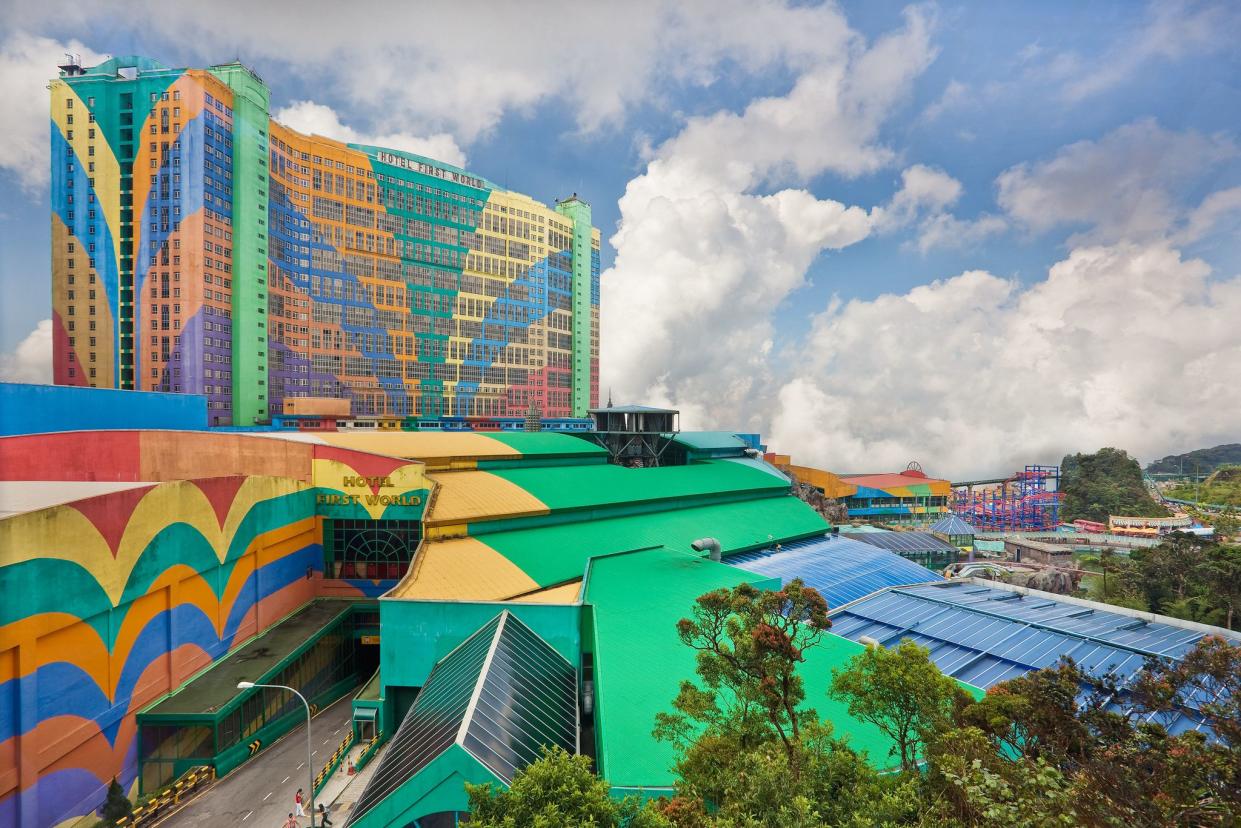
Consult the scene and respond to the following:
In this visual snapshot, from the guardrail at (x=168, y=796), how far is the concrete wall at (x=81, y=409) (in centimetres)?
2442

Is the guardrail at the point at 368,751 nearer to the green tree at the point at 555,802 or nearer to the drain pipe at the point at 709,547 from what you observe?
the green tree at the point at 555,802

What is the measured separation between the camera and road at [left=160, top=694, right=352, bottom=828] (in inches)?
969

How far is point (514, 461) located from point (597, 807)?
40.5 meters

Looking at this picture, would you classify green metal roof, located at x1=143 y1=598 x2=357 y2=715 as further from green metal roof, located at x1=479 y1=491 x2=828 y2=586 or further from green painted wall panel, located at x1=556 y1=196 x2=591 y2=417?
green painted wall panel, located at x1=556 y1=196 x2=591 y2=417

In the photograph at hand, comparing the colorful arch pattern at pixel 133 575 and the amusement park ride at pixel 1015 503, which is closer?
the colorful arch pattern at pixel 133 575

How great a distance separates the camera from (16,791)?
20.2 metres

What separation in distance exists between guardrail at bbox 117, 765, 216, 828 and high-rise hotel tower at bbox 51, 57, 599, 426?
56.5 m

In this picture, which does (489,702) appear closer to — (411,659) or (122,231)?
(411,659)

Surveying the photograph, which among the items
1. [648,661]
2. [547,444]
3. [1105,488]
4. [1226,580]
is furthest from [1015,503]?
[648,661]

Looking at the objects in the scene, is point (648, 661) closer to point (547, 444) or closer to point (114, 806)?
point (114, 806)

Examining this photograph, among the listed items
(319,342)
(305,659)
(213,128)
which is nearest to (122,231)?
(213,128)

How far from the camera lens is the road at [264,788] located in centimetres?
2461

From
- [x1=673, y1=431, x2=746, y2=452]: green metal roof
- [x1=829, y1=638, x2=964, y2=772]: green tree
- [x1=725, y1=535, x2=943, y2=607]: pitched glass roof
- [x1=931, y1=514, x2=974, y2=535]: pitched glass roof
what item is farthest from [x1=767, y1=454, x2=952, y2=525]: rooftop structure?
[x1=829, y1=638, x2=964, y2=772]: green tree

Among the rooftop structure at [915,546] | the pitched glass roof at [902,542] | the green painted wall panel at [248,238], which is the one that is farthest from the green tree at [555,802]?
the green painted wall panel at [248,238]
